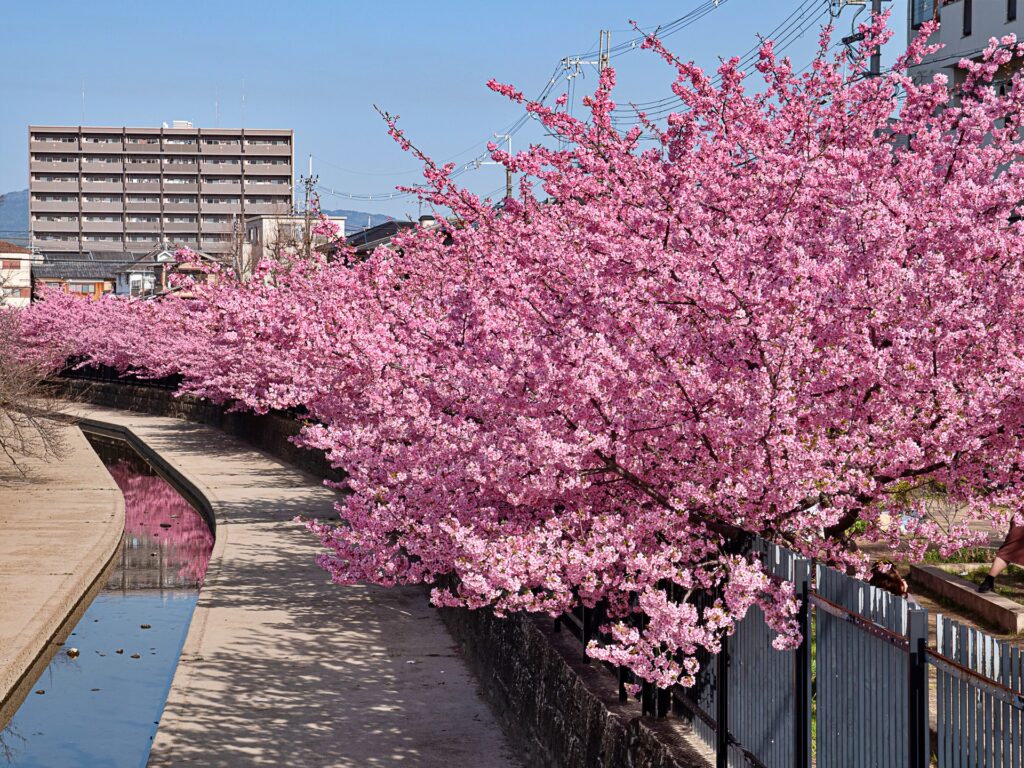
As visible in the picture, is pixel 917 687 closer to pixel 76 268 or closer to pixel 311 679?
pixel 311 679

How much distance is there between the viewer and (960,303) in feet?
24.4

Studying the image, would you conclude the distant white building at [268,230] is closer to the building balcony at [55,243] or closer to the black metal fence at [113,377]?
the black metal fence at [113,377]

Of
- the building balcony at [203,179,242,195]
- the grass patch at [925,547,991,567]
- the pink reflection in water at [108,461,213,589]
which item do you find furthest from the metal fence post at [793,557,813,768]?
the building balcony at [203,179,242,195]

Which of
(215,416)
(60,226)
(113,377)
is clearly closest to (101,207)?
(60,226)

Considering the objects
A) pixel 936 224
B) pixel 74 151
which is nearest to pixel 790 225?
pixel 936 224

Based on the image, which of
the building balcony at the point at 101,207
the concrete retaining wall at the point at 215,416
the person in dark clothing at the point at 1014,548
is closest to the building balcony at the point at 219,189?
the building balcony at the point at 101,207

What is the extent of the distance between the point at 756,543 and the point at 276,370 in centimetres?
2561

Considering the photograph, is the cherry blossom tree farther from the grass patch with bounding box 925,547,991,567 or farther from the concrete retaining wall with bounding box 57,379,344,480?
the concrete retaining wall with bounding box 57,379,344,480

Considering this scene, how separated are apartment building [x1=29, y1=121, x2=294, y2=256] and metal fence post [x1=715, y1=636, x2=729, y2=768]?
514ft

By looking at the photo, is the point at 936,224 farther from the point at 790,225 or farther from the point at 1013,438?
the point at 1013,438

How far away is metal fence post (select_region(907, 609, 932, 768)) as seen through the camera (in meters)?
→ 5.29

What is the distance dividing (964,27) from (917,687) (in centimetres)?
3546

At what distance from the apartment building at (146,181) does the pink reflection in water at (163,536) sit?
432ft

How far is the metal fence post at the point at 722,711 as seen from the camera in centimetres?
755
